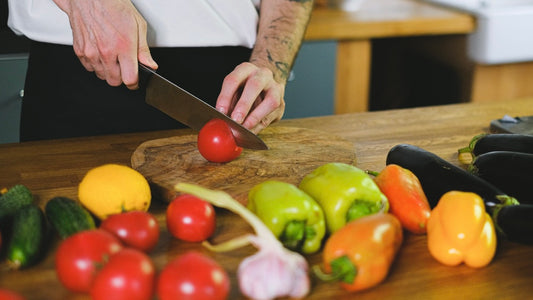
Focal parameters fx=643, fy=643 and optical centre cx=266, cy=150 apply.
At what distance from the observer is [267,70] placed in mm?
1394

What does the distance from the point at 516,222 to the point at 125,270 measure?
0.55 m

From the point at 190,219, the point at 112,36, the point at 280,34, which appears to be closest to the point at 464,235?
the point at 190,219

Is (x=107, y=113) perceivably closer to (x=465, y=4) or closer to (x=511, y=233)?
(x=511, y=233)

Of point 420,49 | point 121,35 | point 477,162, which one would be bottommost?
point 420,49

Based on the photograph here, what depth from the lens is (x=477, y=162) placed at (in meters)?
1.12

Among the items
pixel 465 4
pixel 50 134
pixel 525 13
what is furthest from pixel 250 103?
pixel 465 4

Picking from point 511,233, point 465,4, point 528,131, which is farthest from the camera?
point 465,4

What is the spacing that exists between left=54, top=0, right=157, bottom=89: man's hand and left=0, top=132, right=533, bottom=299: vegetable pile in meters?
0.31

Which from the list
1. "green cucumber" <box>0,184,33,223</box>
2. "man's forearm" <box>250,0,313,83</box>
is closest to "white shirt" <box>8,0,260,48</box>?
"man's forearm" <box>250,0,313,83</box>

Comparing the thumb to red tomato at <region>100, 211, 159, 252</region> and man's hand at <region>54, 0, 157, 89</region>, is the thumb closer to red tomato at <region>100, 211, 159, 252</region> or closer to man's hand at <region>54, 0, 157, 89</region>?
man's hand at <region>54, 0, 157, 89</region>

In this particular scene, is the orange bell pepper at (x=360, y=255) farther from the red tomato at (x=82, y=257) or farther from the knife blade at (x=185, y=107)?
the knife blade at (x=185, y=107)

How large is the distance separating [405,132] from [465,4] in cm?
171

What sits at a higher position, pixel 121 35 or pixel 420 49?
pixel 121 35

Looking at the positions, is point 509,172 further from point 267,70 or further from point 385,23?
point 385,23
